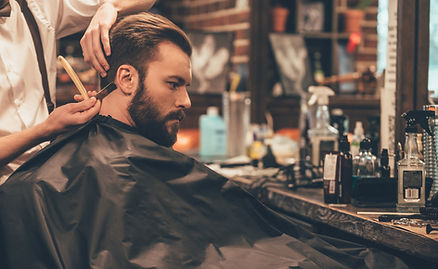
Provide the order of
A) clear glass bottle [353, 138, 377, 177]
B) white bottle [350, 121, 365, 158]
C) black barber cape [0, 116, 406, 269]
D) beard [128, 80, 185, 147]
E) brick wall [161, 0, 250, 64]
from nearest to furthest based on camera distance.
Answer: black barber cape [0, 116, 406, 269] < beard [128, 80, 185, 147] < clear glass bottle [353, 138, 377, 177] < white bottle [350, 121, 365, 158] < brick wall [161, 0, 250, 64]

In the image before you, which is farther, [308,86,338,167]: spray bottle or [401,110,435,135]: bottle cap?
[308,86,338,167]: spray bottle

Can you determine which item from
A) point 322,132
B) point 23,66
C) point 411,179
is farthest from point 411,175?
point 23,66

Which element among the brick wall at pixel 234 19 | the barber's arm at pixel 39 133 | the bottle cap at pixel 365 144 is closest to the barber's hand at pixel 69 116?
the barber's arm at pixel 39 133

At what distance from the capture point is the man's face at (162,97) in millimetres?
1667

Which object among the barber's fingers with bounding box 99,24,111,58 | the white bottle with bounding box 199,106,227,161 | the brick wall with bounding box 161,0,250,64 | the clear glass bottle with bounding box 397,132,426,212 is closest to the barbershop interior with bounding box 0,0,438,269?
the clear glass bottle with bounding box 397,132,426,212

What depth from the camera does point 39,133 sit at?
158cm

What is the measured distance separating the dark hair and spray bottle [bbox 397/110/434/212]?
2.37 ft

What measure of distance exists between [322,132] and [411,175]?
879mm

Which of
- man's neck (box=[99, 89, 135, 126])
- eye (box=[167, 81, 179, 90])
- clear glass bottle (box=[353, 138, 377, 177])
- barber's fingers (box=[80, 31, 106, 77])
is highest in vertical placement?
barber's fingers (box=[80, 31, 106, 77])

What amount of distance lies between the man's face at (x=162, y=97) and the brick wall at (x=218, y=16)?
2.98 meters

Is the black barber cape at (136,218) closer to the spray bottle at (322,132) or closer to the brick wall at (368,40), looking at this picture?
the spray bottle at (322,132)

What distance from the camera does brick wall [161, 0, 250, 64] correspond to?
184 inches

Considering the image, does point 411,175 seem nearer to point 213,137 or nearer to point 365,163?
point 365,163

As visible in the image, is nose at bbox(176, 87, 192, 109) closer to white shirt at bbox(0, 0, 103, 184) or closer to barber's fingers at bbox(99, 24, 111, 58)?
barber's fingers at bbox(99, 24, 111, 58)
